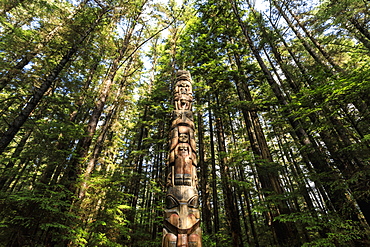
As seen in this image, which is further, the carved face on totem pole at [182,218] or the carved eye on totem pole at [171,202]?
the carved eye on totem pole at [171,202]

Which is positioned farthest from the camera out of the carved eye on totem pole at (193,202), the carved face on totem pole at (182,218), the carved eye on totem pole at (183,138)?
the carved eye on totem pole at (183,138)

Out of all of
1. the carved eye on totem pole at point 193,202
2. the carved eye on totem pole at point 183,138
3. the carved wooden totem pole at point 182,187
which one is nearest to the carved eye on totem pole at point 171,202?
the carved wooden totem pole at point 182,187

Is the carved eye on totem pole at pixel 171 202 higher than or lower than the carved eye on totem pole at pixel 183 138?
lower

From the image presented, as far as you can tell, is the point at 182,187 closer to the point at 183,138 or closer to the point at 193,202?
the point at 193,202

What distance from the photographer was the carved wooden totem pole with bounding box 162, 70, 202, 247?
4233 millimetres

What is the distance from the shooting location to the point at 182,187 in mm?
4898

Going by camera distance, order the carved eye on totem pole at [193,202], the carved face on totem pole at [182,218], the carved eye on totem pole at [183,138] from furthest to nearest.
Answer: the carved eye on totem pole at [183,138], the carved eye on totem pole at [193,202], the carved face on totem pole at [182,218]

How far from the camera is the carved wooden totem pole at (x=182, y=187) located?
13.9ft

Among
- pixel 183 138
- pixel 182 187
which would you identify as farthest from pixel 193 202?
pixel 183 138

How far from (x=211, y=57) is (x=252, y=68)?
3.06 m

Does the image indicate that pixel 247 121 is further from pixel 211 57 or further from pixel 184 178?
pixel 184 178

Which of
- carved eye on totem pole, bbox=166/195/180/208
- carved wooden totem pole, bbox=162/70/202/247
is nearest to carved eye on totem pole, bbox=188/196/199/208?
carved wooden totem pole, bbox=162/70/202/247

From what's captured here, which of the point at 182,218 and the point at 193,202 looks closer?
the point at 182,218

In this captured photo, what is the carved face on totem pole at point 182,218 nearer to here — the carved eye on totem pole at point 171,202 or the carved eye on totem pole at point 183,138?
the carved eye on totem pole at point 171,202
